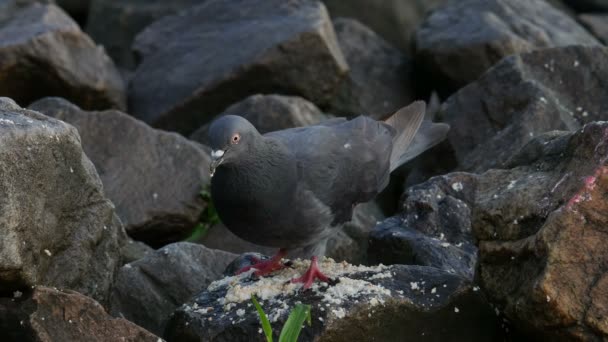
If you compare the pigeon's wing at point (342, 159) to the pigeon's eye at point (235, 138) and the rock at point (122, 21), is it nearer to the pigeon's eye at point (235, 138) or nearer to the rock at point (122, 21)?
the pigeon's eye at point (235, 138)

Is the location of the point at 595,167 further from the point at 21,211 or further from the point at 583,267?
the point at 21,211

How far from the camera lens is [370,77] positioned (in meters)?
10.1

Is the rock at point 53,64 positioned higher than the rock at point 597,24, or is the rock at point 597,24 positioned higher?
the rock at point 53,64

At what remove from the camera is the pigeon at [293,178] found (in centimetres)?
530

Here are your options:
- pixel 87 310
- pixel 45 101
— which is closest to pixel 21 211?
pixel 87 310

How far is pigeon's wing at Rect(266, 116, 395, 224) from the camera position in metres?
5.70

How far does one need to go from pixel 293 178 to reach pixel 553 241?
5.10 ft

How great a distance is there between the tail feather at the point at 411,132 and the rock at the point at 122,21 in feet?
19.7

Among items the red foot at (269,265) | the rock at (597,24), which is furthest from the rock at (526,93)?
the rock at (597,24)

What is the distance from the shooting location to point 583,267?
175 inches

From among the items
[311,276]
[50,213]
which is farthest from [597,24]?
[50,213]

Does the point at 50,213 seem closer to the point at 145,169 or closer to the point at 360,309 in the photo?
the point at 360,309

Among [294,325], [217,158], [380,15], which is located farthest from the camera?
[380,15]

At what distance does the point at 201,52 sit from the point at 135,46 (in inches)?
42.4
